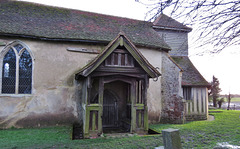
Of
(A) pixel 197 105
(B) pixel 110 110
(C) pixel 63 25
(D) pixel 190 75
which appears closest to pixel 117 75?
(B) pixel 110 110

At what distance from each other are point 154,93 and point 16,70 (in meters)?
8.54

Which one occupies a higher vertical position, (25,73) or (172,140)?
(25,73)

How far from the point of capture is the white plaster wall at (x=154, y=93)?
11.4 m

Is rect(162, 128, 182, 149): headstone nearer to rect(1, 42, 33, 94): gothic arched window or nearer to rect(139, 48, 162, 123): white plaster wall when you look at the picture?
rect(139, 48, 162, 123): white plaster wall

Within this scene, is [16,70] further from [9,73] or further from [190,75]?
[190,75]

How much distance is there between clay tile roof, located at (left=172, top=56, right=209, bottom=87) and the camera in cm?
1335

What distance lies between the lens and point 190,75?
46.1ft

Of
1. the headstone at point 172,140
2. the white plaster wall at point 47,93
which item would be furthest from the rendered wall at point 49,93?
the headstone at point 172,140

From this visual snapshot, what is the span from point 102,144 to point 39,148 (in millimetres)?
2139

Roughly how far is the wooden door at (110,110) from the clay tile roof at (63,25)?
11.3 feet

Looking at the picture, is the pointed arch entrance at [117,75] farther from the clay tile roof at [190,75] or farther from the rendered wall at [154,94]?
the clay tile roof at [190,75]

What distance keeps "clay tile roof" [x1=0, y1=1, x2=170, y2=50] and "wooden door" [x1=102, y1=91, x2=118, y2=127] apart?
136 inches

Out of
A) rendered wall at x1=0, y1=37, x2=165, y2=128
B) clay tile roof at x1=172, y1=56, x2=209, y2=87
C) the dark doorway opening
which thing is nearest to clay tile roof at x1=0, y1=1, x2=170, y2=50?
rendered wall at x1=0, y1=37, x2=165, y2=128

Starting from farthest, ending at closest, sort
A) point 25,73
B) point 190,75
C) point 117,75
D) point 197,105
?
point 190,75, point 197,105, point 25,73, point 117,75
